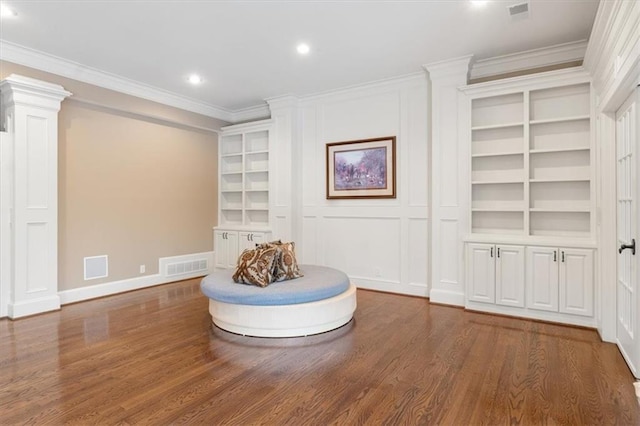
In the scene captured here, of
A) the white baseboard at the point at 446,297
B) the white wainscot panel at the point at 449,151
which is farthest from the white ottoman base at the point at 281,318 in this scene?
the white wainscot panel at the point at 449,151

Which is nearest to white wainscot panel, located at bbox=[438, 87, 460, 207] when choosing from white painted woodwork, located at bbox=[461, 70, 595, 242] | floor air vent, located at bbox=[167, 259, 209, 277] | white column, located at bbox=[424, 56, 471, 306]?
white column, located at bbox=[424, 56, 471, 306]

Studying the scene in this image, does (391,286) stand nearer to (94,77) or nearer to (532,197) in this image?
(532,197)

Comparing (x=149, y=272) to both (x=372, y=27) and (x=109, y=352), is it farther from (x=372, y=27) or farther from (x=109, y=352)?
(x=372, y=27)

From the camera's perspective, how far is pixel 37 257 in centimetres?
416

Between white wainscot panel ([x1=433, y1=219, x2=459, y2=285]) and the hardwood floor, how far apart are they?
2.07 feet

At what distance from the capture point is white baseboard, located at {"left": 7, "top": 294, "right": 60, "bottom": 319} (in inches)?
156

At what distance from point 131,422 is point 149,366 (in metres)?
0.76

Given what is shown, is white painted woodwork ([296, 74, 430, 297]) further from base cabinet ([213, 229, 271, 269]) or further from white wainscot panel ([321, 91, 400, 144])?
base cabinet ([213, 229, 271, 269])

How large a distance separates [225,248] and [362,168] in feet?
9.35

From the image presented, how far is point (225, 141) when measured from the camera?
6773 millimetres

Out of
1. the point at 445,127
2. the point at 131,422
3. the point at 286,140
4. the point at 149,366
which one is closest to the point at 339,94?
the point at 286,140

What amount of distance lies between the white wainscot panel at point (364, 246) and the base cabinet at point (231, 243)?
1.12 meters

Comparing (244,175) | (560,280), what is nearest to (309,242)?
(244,175)

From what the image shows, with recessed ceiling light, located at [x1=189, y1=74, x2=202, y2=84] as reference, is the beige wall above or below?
below
